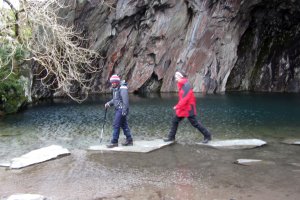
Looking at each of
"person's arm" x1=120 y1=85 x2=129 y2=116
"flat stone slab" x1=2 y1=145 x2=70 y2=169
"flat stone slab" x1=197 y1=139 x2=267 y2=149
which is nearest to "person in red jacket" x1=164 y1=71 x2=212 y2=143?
"flat stone slab" x1=197 y1=139 x2=267 y2=149

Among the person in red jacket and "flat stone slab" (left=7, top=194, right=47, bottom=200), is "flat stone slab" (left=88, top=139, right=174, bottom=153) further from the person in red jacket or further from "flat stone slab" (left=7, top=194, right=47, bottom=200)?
"flat stone slab" (left=7, top=194, right=47, bottom=200)

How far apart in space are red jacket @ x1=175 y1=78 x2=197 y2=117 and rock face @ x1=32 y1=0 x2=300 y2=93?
22847mm

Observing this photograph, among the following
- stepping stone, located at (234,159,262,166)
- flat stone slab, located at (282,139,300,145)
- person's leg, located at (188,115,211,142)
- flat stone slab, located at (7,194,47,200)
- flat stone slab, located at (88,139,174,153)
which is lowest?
flat stone slab, located at (7,194,47,200)

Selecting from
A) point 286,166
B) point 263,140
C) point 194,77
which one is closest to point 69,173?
point 286,166

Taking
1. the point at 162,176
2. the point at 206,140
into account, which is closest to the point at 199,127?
the point at 206,140

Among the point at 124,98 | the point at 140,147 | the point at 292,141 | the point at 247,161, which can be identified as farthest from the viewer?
the point at 292,141

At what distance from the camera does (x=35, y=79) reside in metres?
29.3

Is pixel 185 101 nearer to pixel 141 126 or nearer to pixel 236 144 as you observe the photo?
pixel 236 144

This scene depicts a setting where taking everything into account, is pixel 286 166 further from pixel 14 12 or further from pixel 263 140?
pixel 14 12

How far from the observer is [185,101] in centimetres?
1073

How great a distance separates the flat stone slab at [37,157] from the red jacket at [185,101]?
3341 mm

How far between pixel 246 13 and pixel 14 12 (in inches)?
957

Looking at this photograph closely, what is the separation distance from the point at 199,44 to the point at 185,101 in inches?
946

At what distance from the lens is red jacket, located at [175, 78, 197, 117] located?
35.2 ft
